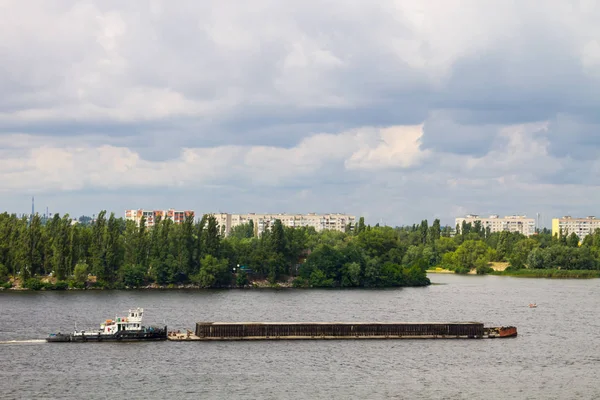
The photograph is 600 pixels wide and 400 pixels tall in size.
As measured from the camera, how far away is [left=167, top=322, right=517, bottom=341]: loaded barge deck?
99188mm

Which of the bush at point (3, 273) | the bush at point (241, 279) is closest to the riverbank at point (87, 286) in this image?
the bush at point (241, 279)

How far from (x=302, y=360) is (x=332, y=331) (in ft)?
51.7

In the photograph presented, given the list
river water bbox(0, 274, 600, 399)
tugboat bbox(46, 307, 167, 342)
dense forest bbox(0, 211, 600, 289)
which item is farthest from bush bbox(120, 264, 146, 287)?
tugboat bbox(46, 307, 167, 342)

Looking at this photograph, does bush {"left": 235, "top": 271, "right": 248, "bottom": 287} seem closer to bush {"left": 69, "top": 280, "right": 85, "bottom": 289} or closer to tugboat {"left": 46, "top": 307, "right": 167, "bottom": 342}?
bush {"left": 69, "top": 280, "right": 85, "bottom": 289}

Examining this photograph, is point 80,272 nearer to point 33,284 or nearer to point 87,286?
point 87,286

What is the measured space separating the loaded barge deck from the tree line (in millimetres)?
81595

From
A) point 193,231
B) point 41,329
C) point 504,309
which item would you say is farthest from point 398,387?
Result: point 193,231

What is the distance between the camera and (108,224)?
184m

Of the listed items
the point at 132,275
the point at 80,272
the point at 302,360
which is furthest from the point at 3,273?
the point at 302,360

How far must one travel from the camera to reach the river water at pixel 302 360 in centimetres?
7238

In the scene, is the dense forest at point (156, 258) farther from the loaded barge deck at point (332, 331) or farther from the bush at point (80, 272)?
the loaded barge deck at point (332, 331)

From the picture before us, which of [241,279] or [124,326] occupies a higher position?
[241,279]

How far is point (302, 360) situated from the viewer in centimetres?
8625

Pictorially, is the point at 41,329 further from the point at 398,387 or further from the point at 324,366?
the point at 398,387
